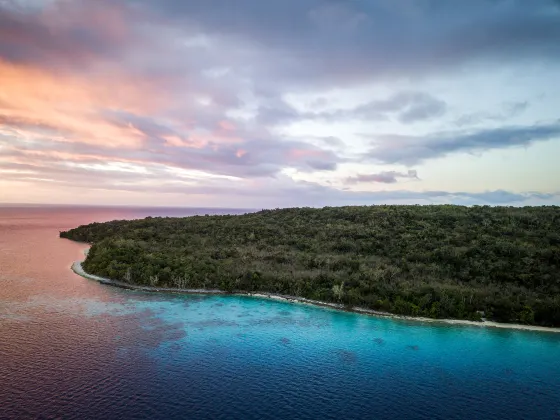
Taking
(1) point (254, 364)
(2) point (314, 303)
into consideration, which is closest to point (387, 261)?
(2) point (314, 303)

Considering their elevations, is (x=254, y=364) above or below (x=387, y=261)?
below

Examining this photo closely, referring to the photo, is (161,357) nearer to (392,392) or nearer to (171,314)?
(171,314)

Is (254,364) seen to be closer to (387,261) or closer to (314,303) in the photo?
(314,303)

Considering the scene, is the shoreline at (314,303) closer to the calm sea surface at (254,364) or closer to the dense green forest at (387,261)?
the dense green forest at (387,261)

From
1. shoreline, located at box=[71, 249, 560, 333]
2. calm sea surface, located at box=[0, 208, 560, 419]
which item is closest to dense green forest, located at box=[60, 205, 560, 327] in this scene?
shoreline, located at box=[71, 249, 560, 333]

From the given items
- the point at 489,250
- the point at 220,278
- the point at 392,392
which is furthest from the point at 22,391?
the point at 489,250

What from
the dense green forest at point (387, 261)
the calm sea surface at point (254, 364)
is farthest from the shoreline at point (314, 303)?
the calm sea surface at point (254, 364)

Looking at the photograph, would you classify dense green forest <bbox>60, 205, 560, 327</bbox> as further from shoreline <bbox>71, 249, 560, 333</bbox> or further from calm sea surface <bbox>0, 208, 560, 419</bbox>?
calm sea surface <bbox>0, 208, 560, 419</bbox>
